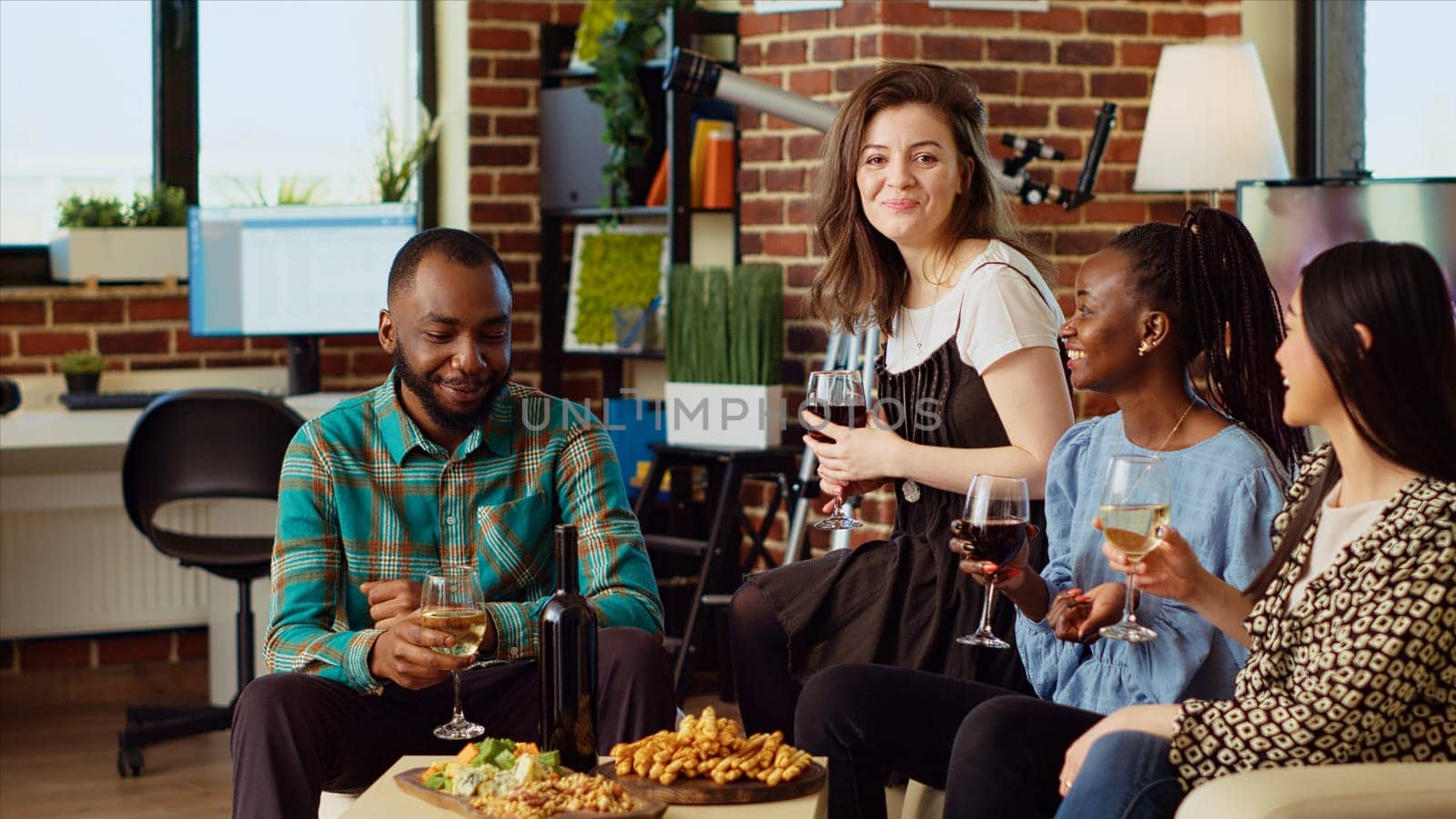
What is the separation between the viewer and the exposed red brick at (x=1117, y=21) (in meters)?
4.05

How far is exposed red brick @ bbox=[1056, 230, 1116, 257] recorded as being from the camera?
159 inches

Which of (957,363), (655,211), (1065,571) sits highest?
(655,211)

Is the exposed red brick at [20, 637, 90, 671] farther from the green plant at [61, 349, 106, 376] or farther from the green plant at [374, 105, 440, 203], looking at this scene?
the green plant at [374, 105, 440, 203]

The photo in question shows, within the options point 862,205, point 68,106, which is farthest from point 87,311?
point 862,205

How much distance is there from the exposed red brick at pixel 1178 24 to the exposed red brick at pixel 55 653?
323 cm

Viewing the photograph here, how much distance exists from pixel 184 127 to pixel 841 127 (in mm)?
2573

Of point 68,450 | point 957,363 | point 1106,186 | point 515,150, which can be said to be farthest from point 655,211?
point 957,363

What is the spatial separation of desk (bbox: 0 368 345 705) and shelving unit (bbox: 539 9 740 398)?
0.74 metres

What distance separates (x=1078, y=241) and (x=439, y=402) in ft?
7.30

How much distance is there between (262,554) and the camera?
3645 millimetres

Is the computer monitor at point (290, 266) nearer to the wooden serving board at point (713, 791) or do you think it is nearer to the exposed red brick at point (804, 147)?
the exposed red brick at point (804, 147)

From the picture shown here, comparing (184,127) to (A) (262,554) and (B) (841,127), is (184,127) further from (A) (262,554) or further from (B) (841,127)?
(B) (841,127)

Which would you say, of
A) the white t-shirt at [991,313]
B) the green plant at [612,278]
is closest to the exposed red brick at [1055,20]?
the green plant at [612,278]

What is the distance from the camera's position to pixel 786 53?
3.99m
